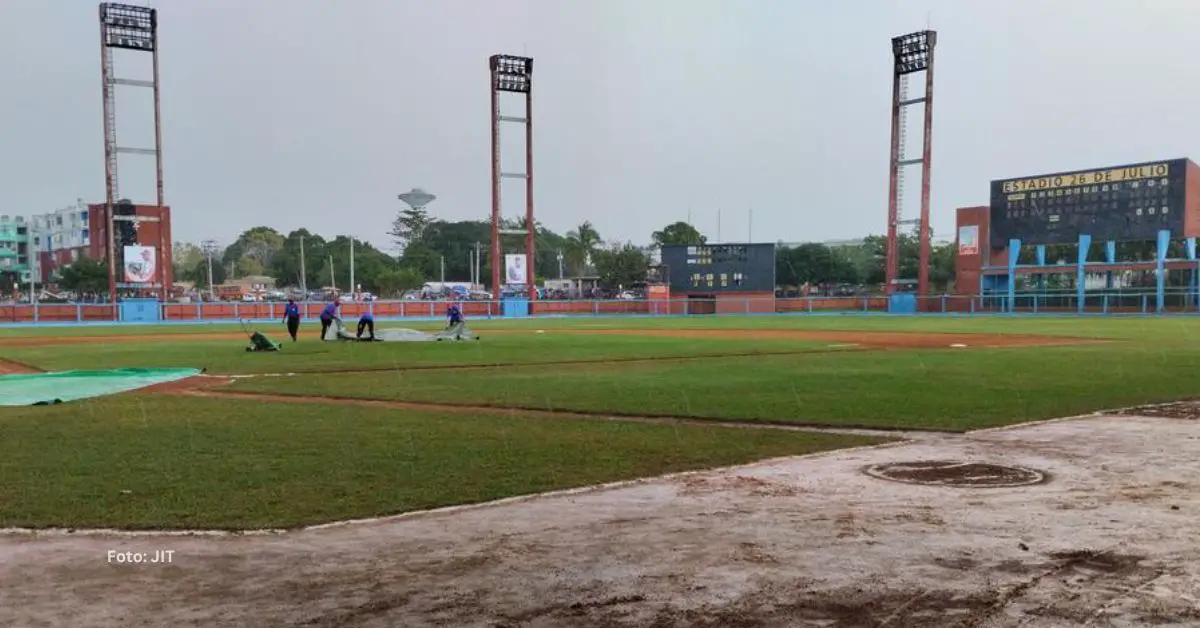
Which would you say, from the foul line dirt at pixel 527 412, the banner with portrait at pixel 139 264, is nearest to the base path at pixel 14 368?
the foul line dirt at pixel 527 412

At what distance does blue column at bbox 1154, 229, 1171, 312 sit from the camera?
58.2m

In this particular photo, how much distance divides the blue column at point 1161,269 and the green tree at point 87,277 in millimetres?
88979

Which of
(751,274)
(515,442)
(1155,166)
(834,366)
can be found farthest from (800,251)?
(515,442)

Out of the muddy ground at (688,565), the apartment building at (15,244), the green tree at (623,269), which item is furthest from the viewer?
the apartment building at (15,244)

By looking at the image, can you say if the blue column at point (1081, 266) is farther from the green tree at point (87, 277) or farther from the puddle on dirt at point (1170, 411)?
the green tree at point (87, 277)

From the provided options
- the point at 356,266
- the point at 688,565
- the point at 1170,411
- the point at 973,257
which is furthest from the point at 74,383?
the point at 356,266

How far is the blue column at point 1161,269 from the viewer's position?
5816 centimetres

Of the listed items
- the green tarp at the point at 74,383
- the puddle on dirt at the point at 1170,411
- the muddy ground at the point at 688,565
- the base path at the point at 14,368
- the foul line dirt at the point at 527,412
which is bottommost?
the base path at the point at 14,368

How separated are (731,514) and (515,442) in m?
3.92

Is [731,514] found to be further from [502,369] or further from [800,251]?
[800,251]

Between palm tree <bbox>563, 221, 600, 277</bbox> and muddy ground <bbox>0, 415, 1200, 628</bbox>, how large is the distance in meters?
138

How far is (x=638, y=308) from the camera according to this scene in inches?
2837

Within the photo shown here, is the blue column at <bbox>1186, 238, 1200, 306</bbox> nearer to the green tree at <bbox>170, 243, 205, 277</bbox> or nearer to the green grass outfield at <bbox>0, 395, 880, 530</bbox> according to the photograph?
the green grass outfield at <bbox>0, 395, 880, 530</bbox>

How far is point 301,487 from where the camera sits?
7.52m
